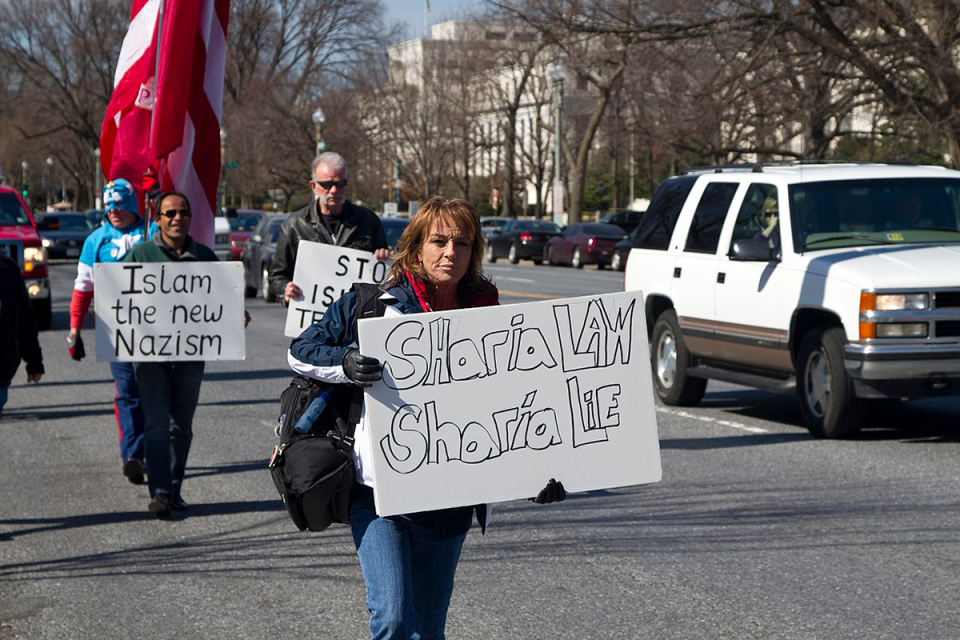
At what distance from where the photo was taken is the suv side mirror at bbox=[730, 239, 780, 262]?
10758mm

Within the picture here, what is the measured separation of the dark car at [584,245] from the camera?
42.7 metres

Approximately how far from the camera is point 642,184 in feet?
326

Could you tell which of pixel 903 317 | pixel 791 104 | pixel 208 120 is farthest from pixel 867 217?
pixel 791 104

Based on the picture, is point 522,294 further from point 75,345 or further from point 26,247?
point 75,345

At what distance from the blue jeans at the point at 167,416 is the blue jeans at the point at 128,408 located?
19.9 inches

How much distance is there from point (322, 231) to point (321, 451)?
452 centimetres

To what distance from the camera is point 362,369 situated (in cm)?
376

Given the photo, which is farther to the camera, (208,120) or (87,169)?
(87,169)

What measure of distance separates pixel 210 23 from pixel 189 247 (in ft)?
9.45

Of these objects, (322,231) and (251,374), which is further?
(251,374)

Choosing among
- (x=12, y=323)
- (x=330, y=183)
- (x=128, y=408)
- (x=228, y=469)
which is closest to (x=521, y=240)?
(x=228, y=469)

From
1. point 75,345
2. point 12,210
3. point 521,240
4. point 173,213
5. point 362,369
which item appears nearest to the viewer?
point 362,369

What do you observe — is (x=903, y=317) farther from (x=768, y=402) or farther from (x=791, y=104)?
(x=791, y=104)

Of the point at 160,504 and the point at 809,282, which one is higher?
the point at 809,282
